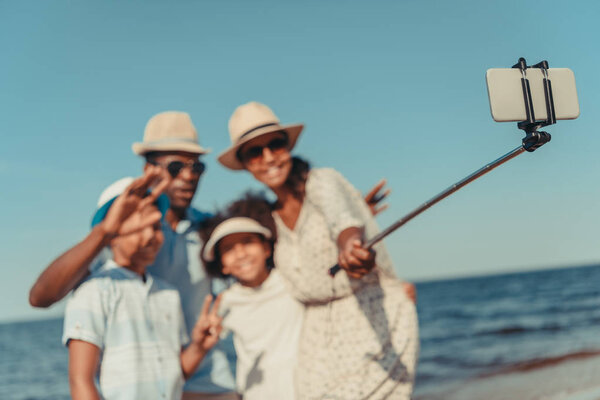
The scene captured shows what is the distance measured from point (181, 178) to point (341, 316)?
57.6 inches

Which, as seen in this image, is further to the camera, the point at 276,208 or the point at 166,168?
the point at 166,168

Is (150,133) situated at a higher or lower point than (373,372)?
higher

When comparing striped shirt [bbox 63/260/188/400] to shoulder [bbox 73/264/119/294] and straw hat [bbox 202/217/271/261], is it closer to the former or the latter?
shoulder [bbox 73/264/119/294]

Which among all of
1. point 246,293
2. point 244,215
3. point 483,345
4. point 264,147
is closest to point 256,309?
point 246,293

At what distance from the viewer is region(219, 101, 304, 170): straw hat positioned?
11.2 feet

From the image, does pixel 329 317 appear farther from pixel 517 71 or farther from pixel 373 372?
pixel 517 71

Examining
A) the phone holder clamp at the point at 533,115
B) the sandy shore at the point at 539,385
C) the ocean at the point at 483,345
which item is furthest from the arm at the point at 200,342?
the ocean at the point at 483,345

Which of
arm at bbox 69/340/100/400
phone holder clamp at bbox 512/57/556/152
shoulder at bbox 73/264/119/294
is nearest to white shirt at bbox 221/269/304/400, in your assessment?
shoulder at bbox 73/264/119/294

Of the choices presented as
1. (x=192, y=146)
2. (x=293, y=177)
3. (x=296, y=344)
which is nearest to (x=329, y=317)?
(x=296, y=344)

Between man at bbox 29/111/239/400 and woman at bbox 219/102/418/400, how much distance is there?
23.1 inches

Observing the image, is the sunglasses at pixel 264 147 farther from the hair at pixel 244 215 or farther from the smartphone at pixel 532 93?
the smartphone at pixel 532 93

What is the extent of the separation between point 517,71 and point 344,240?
1.17 metres

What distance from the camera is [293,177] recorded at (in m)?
3.42

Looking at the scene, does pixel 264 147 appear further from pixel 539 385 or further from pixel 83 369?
pixel 539 385
